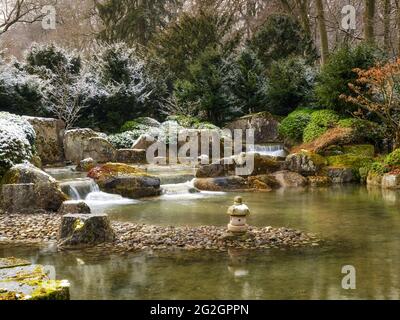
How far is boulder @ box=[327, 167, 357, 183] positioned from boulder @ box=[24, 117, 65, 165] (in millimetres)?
9075

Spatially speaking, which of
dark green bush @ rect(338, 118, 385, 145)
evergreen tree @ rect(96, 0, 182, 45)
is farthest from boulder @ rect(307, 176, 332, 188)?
evergreen tree @ rect(96, 0, 182, 45)

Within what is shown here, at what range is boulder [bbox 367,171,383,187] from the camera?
1409cm

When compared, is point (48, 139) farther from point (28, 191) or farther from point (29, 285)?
point (29, 285)

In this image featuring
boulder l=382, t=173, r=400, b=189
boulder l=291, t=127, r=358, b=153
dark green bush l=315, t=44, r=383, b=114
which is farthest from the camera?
dark green bush l=315, t=44, r=383, b=114

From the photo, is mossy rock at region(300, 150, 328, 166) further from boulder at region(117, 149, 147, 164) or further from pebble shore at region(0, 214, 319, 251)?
pebble shore at region(0, 214, 319, 251)

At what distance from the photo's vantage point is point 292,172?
49.4ft

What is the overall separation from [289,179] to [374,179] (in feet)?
7.82

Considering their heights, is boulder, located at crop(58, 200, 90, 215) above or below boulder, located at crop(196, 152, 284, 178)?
below

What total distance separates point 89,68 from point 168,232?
1545 cm

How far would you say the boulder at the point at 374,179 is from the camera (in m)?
14.1

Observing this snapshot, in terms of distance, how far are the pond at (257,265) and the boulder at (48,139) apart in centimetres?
800

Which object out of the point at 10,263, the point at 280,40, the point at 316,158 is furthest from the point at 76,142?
the point at 10,263

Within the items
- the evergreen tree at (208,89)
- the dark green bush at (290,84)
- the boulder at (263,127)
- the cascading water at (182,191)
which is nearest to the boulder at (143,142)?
the evergreen tree at (208,89)
